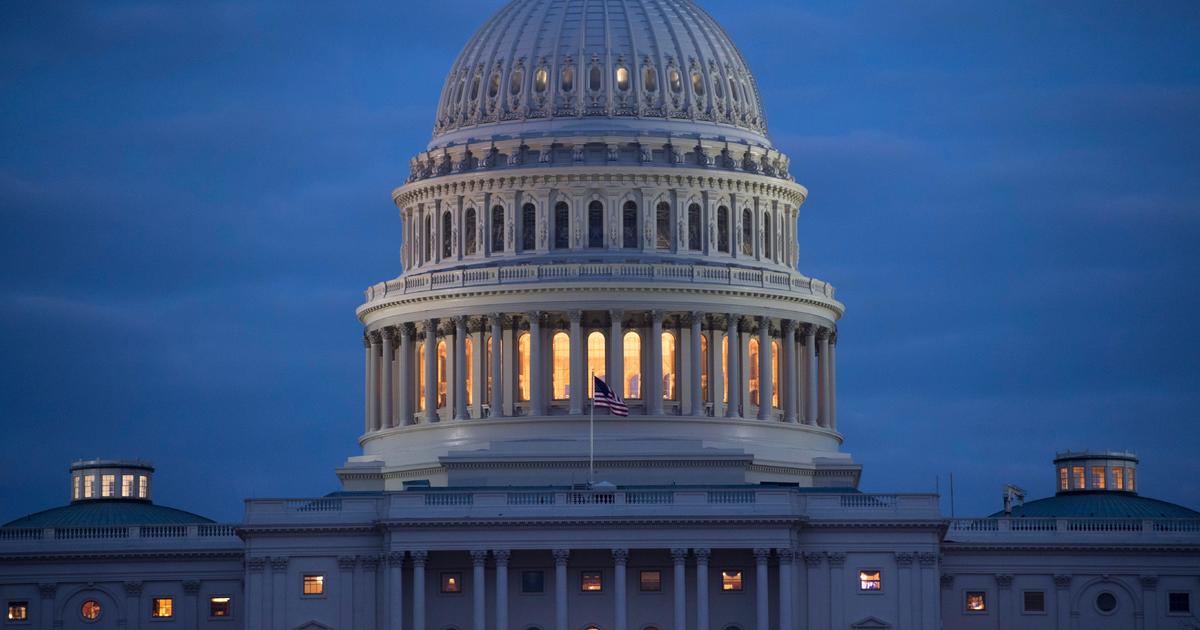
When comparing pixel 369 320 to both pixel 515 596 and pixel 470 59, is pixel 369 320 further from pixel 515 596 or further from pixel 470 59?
pixel 515 596

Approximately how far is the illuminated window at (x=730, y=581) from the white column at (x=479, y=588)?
10860mm

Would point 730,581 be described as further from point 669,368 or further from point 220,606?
point 220,606

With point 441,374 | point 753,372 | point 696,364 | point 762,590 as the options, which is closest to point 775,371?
point 753,372

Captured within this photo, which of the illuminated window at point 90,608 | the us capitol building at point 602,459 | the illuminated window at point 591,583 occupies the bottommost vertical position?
the illuminated window at point 90,608

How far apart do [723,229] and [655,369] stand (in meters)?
9.67

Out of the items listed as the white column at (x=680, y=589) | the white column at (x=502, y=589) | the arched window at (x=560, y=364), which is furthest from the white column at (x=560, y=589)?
the arched window at (x=560, y=364)

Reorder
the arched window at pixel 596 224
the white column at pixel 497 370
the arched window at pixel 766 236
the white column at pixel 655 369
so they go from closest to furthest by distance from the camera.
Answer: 1. the white column at pixel 655 369
2. the white column at pixel 497 370
3. the arched window at pixel 596 224
4. the arched window at pixel 766 236

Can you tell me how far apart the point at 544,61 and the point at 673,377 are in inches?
702

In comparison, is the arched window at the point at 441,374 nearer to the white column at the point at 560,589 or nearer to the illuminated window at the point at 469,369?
the illuminated window at the point at 469,369

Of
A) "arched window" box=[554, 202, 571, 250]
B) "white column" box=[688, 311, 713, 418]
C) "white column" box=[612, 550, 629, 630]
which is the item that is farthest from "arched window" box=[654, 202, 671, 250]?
"white column" box=[612, 550, 629, 630]

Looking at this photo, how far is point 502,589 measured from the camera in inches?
6491

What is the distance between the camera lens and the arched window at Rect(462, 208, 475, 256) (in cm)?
18688

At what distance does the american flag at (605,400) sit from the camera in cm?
17238

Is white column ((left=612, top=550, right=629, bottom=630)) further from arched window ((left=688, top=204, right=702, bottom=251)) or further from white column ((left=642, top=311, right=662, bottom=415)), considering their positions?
arched window ((left=688, top=204, right=702, bottom=251))
